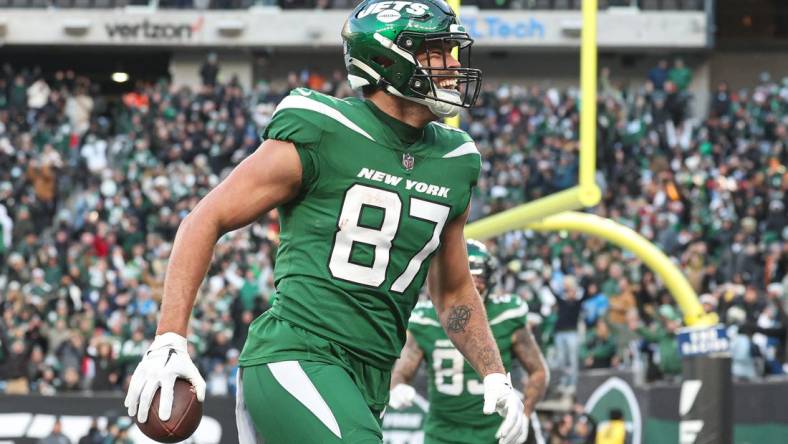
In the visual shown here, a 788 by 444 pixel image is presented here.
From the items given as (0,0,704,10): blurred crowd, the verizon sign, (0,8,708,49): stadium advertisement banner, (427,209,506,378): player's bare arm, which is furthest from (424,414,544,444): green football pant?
the verizon sign

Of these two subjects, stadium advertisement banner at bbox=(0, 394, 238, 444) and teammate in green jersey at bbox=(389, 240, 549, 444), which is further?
stadium advertisement banner at bbox=(0, 394, 238, 444)

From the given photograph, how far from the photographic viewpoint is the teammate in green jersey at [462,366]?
7090 millimetres

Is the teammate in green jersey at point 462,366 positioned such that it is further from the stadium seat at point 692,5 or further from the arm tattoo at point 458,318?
the stadium seat at point 692,5

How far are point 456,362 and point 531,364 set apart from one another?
0.47m

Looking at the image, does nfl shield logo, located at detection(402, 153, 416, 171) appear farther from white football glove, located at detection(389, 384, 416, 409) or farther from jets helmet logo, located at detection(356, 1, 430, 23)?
white football glove, located at detection(389, 384, 416, 409)

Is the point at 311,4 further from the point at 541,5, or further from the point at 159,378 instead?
the point at 159,378

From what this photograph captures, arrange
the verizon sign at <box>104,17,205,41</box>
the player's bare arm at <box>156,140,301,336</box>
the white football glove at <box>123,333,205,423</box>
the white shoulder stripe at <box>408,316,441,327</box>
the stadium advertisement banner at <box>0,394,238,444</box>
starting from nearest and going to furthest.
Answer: the white football glove at <box>123,333,205,423</box>, the player's bare arm at <box>156,140,301,336</box>, the white shoulder stripe at <box>408,316,441,327</box>, the stadium advertisement banner at <box>0,394,238,444</box>, the verizon sign at <box>104,17,205,41</box>

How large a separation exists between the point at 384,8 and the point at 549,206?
404 centimetres

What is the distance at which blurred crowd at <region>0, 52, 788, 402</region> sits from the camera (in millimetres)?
14586

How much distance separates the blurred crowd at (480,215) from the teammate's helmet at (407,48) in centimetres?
796

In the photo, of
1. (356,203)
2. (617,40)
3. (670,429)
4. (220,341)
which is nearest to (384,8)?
(356,203)

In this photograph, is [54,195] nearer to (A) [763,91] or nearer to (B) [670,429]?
(A) [763,91]

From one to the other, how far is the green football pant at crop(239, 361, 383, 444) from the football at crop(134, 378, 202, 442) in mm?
322

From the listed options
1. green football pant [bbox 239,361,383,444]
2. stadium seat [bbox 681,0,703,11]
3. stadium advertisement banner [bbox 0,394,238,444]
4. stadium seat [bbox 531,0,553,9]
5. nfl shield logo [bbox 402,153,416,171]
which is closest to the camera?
green football pant [bbox 239,361,383,444]
